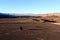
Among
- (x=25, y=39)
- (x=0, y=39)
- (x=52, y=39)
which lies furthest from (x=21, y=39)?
(x=52, y=39)

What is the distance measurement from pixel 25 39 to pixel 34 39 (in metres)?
0.96

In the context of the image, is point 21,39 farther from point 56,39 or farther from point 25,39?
point 56,39

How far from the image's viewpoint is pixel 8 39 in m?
17.5

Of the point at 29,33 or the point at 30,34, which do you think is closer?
the point at 30,34

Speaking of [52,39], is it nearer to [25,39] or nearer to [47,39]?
[47,39]

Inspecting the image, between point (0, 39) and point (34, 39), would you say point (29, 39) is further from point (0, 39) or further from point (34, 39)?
point (0, 39)

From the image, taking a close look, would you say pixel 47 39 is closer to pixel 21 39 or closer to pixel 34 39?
pixel 34 39

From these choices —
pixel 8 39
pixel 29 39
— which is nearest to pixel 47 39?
pixel 29 39

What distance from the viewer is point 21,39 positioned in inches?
695

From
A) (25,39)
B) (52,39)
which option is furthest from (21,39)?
(52,39)

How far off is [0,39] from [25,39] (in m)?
2.62

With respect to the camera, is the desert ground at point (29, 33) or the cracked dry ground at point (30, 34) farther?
the desert ground at point (29, 33)

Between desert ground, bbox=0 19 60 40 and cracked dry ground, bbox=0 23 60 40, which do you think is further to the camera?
desert ground, bbox=0 19 60 40

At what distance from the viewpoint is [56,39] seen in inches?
704
